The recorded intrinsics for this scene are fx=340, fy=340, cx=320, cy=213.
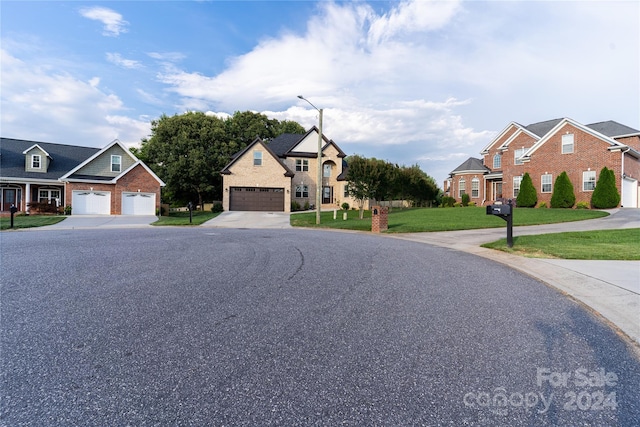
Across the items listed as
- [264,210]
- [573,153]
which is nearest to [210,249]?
[264,210]

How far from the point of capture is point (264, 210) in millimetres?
34531

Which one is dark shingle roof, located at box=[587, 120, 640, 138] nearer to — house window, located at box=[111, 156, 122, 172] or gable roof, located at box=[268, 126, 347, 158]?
gable roof, located at box=[268, 126, 347, 158]

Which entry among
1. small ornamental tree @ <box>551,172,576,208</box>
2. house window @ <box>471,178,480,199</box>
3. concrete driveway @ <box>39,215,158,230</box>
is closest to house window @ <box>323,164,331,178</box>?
house window @ <box>471,178,480,199</box>

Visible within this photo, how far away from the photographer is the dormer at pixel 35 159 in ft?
97.3

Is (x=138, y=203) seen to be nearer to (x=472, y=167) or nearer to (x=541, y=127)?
(x=472, y=167)

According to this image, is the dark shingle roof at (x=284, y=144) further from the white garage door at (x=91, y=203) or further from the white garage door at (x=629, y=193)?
the white garage door at (x=629, y=193)

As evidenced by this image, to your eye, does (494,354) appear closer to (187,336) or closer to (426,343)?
(426,343)

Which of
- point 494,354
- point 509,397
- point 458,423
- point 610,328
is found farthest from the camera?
point 610,328

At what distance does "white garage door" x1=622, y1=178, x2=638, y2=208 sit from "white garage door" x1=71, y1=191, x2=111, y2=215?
4110 centimetres

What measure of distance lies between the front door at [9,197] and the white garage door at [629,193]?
162ft

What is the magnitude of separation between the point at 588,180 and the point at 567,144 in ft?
11.4

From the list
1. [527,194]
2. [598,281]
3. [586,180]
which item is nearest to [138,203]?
[598,281]

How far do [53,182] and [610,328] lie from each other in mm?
37016

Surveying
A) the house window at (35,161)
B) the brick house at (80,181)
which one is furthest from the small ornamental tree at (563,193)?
the house window at (35,161)
